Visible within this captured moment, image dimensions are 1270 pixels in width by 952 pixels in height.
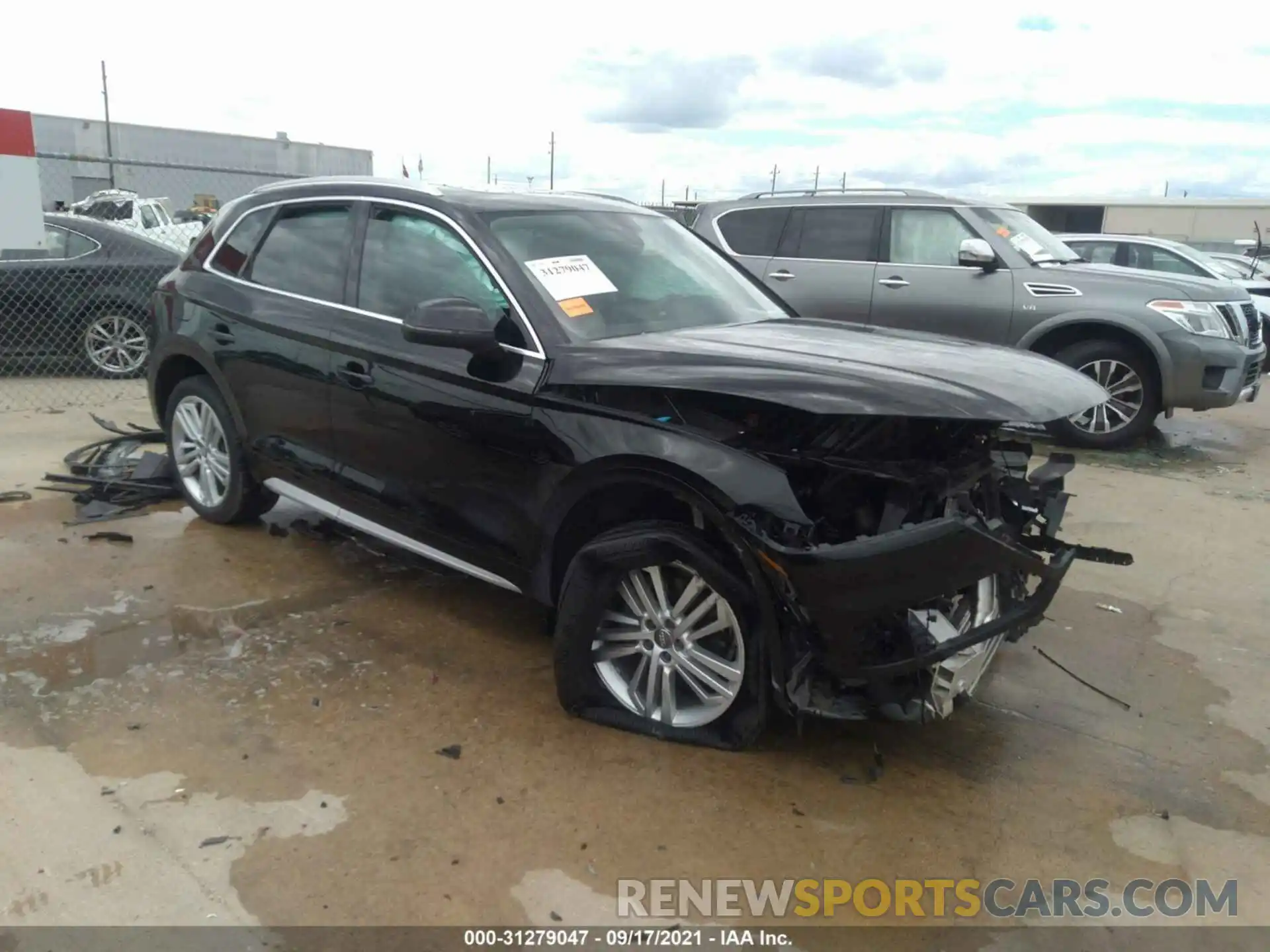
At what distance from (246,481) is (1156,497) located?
5557 mm

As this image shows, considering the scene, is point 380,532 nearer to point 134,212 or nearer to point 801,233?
point 801,233

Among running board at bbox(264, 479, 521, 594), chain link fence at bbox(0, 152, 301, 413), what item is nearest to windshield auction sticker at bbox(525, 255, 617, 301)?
running board at bbox(264, 479, 521, 594)

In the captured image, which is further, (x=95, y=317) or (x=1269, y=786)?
(x=95, y=317)

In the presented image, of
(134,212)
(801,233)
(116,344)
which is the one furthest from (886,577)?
(134,212)

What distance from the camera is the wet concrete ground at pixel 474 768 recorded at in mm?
2656

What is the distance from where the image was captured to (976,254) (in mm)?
7887

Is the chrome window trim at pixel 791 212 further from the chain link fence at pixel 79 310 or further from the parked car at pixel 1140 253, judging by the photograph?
the chain link fence at pixel 79 310

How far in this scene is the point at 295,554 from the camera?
4934 mm

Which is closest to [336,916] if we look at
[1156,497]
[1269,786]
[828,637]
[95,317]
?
[828,637]

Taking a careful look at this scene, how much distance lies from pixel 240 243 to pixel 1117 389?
652 centimetres

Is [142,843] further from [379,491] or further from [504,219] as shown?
[504,219]

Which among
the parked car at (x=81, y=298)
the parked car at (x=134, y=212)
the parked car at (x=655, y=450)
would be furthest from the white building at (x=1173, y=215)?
the parked car at (x=655, y=450)

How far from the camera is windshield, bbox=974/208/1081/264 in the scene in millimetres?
8195

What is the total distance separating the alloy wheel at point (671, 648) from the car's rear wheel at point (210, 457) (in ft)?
8.21
